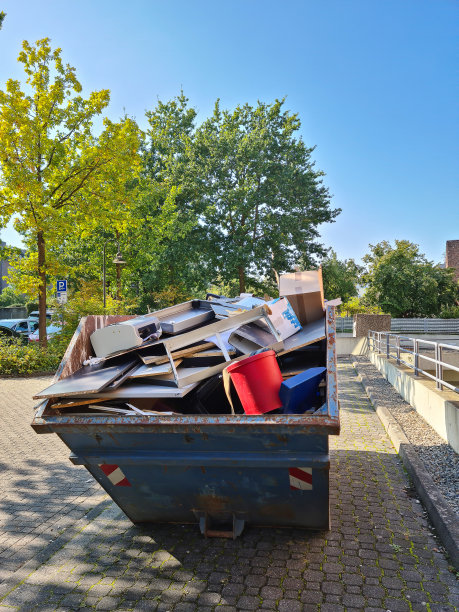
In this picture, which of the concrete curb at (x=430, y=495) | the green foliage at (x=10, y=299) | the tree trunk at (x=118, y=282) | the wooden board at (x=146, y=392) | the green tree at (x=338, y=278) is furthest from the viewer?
the green foliage at (x=10, y=299)

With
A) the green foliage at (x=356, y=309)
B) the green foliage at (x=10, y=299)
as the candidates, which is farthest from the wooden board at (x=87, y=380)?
the green foliage at (x=10, y=299)

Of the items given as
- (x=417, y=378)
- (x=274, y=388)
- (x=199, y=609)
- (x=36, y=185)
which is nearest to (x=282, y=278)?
(x=274, y=388)

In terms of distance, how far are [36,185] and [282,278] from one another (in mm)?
13756

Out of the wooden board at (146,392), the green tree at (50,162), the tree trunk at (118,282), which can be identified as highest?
the green tree at (50,162)

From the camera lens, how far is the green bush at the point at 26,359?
15703mm

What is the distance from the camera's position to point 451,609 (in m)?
2.91

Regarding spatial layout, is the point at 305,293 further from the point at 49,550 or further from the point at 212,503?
the point at 49,550

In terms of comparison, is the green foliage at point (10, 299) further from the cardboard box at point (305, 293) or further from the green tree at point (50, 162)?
the cardboard box at point (305, 293)

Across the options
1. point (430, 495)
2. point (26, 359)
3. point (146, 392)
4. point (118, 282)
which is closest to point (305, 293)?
point (146, 392)

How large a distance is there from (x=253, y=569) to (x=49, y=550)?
5.56 ft

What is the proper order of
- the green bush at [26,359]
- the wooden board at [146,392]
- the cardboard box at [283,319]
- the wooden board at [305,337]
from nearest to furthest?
the wooden board at [146,392] < the wooden board at [305,337] < the cardboard box at [283,319] < the green bush at [26,359]

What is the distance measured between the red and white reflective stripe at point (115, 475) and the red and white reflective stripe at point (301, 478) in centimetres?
122

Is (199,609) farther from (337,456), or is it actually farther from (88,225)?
(88,225)

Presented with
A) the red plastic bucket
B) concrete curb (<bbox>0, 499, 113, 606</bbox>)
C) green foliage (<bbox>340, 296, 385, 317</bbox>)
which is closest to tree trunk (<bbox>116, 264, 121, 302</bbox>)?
green foliage (<bbox>340, 296, 385, 317</bbox>)
